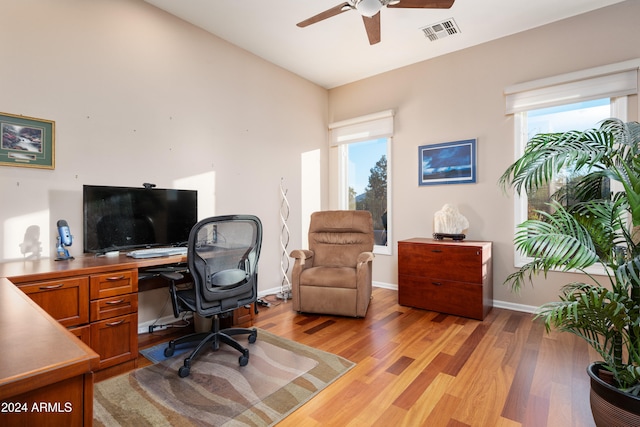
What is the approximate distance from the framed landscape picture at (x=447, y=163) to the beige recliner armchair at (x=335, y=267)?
1.05 m

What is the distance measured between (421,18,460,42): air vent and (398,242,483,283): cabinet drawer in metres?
2.28

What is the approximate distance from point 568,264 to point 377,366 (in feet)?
4.39

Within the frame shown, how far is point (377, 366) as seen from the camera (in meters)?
2.20

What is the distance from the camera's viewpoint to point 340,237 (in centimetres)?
372

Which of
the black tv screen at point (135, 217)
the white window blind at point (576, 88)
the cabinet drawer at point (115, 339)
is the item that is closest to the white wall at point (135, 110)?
the black tv screen at point (135, 217)

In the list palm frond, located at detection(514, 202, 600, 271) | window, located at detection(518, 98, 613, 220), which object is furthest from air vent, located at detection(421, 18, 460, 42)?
palm frond, located at detection(514, 202, 600, 271)

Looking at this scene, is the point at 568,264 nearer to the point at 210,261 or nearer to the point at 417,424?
the point at 417,424

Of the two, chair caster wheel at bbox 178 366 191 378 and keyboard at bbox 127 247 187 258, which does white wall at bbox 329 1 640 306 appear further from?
chair caster wheel at bbox 178 366 191 378

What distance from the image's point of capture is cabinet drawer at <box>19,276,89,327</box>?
1.78m

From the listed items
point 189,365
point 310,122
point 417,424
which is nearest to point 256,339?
point 189,365

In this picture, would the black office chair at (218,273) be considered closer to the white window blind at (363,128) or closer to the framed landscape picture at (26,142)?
the framed landscape picture at (26,142)

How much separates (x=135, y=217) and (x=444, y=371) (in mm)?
2641

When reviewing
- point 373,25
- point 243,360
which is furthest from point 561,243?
point 373,25

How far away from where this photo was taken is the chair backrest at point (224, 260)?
209 cm
